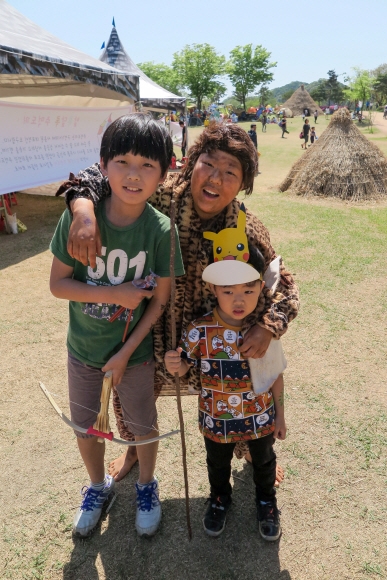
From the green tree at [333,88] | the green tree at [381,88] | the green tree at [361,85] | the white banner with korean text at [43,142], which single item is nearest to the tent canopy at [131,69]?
the white banner with korean text at [43,142]

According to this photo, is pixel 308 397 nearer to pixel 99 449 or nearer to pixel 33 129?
pixel 99 449

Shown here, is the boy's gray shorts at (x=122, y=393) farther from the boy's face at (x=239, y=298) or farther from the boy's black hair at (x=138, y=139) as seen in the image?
the boy's black hair at (x=138, y=139)

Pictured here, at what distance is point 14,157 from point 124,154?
17.8ft

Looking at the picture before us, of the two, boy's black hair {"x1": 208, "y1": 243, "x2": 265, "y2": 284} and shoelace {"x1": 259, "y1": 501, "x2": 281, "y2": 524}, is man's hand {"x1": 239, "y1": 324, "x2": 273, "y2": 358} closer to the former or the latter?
boy's black hair {"x1": 208, "y1": 243, "x2": 265, "y2": 284}

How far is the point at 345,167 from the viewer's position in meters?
9.51

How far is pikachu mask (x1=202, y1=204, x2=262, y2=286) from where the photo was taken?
157 cm

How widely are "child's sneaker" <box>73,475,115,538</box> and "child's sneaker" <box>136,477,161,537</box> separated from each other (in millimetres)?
173

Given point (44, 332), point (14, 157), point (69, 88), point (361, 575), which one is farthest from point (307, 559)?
point (69, 88)

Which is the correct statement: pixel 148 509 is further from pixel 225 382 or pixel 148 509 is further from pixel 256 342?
pixel 256 342

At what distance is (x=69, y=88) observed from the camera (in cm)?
851

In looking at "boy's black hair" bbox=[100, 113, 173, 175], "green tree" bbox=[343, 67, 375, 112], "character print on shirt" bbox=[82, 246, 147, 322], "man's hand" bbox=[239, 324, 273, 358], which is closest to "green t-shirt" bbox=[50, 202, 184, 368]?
"character print on shirt" bbox=[82, 246, 147, 322]

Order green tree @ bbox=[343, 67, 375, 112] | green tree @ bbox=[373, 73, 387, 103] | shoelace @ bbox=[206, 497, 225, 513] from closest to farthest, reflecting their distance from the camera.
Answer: shoelace @ bbox=[206, 497, 225, 513]
green tree @ bbox=[343, 67, 375, 112]
green tree @ bbox=[373, 73, 387, 103]

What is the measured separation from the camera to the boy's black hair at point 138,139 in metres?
1.42

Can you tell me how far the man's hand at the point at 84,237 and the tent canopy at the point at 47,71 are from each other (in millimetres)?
4824
